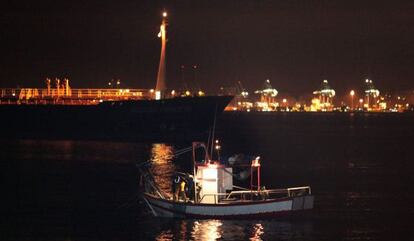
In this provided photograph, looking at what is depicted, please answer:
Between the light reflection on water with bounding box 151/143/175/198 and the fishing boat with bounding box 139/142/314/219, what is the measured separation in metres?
2.40

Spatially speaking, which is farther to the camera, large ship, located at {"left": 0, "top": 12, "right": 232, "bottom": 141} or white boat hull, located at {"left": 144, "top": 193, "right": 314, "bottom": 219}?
large ship, located at {"left": 0, "top": 12, "right": 232, "bottom": 141}

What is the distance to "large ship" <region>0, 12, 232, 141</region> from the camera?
89.2 metres

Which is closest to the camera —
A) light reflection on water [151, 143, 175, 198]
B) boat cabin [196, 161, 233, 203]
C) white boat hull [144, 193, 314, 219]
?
white boat hull [144, 193, 314, 219]

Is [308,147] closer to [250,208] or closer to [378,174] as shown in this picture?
[378,174]

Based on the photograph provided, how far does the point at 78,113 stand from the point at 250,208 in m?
71.9

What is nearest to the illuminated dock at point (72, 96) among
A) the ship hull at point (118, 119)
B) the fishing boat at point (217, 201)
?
the ship hull at point (118, 119)

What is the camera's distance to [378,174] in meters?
54.6

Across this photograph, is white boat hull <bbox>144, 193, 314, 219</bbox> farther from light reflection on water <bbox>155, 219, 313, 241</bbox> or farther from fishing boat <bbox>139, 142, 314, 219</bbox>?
light reflection on water <bbox>155, 219, 313, 241</bbox>

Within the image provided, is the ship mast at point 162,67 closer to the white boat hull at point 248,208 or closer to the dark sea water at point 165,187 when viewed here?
the dark sea water at point 165,187

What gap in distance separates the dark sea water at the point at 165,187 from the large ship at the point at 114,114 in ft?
54.0

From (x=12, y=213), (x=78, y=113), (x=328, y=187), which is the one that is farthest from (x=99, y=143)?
(x=12, y=213)

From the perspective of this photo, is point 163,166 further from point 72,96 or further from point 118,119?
point 72,96

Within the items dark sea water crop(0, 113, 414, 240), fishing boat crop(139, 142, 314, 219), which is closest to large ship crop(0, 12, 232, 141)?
dark sea water crop(0, 113, 414, 240)

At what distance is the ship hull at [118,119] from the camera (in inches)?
3506
